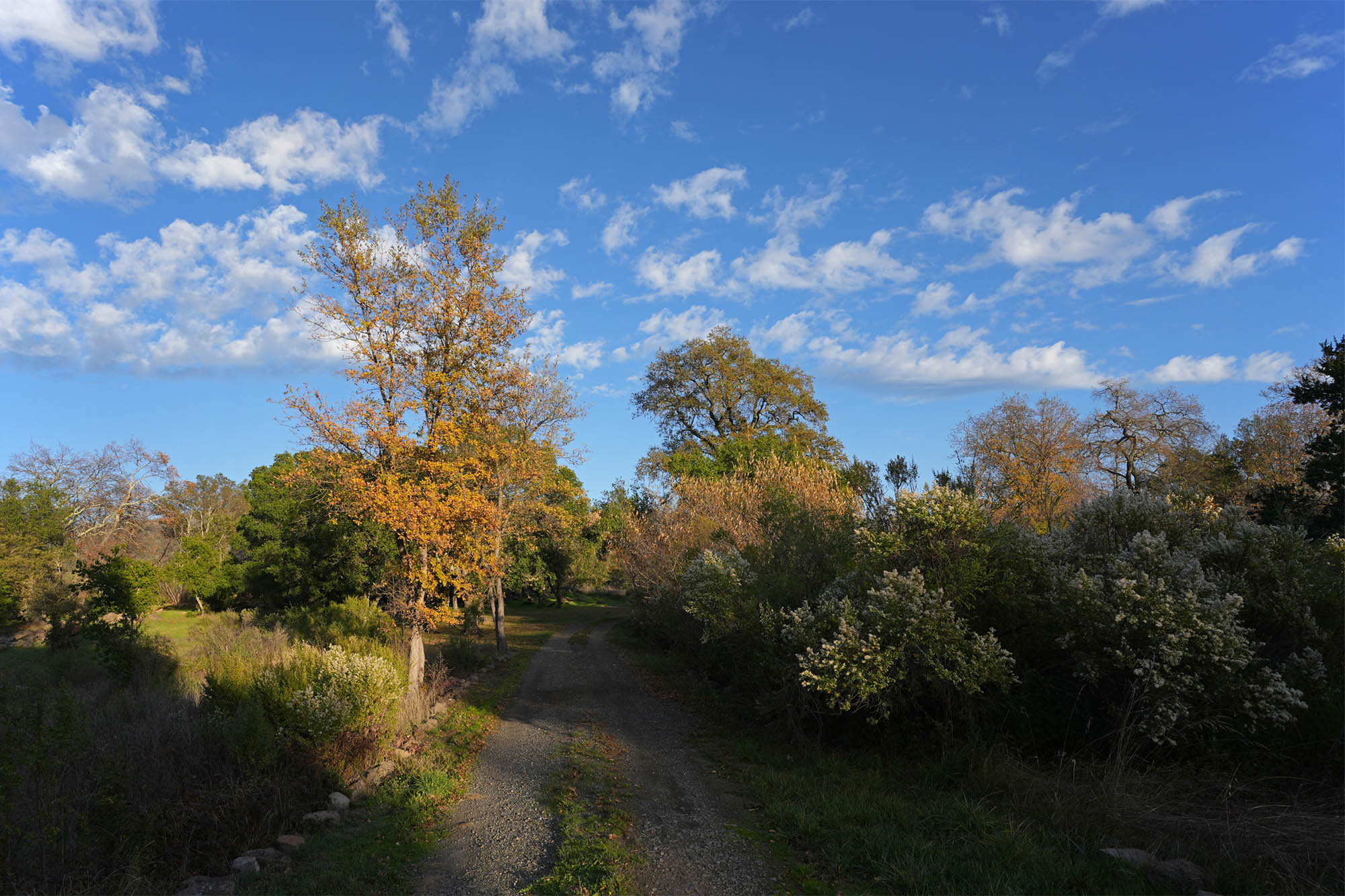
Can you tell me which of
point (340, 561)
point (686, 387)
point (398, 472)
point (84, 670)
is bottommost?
point (84, 670)

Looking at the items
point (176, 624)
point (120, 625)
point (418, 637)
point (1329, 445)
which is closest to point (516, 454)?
point (418, 637)

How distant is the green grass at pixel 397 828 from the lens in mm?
5332

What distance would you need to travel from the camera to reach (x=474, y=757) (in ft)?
30.1

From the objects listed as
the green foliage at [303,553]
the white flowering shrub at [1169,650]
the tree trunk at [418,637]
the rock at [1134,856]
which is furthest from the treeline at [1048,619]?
the green foliage at [303,553]

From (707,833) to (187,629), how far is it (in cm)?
2953

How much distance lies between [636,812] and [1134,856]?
4615mm

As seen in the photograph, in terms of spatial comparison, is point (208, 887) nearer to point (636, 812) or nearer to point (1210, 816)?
point (636, 812)

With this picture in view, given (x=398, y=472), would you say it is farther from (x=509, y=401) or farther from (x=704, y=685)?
(x=704, y=685)

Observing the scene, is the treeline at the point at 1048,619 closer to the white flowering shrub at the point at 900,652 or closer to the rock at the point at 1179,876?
the white flowering shrub at the point at 900,652

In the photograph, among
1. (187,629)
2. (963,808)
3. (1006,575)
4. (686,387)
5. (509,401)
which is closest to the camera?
(963,808)

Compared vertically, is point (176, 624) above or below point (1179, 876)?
below

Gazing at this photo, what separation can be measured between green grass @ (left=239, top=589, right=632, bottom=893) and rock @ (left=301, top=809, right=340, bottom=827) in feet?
0.43

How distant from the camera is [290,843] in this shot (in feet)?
19.9

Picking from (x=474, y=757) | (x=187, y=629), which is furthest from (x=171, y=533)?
(x=474, y=757)
